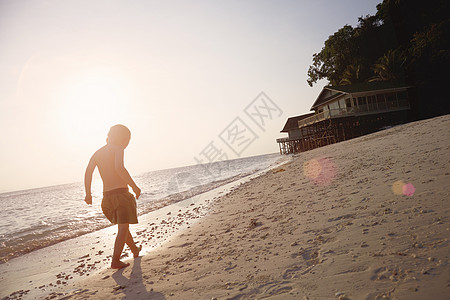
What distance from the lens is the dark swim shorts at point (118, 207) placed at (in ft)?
12.5

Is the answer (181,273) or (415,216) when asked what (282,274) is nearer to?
(181,273)

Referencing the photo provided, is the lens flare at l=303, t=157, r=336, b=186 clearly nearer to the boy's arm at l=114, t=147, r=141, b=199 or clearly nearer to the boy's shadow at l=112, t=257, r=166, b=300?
the boy's arm at l=114, t=147, r=141, b=199

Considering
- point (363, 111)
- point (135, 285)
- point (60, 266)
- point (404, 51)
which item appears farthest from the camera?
point (404, 51)

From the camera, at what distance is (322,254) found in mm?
2570

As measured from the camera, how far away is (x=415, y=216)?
288cm

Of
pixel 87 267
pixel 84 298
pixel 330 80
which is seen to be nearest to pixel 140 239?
→ pixel 87 267

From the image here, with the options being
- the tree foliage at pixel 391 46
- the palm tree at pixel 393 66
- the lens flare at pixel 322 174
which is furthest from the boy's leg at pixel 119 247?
the palm tree at pixel 393 66

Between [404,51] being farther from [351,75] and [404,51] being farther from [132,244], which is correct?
[132,244]

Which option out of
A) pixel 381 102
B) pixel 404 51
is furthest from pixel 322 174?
pixel 404 51

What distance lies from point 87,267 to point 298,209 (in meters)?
4.13

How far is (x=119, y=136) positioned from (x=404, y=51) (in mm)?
39816

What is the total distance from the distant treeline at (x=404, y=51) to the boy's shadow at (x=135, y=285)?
35.2m

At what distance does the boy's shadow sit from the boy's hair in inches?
78.8

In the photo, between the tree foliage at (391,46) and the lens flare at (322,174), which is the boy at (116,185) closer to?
the lens flare at (322,174)
